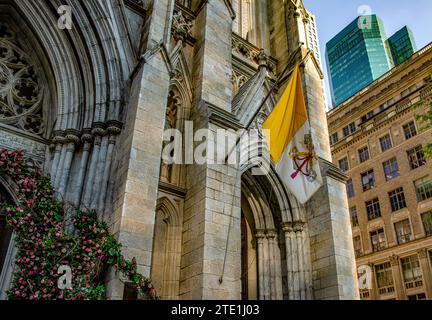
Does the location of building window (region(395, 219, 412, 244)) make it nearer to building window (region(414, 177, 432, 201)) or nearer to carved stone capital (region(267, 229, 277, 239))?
building window (region(414, 177, 432, 201))

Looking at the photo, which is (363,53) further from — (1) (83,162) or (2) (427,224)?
(1) (83,162)

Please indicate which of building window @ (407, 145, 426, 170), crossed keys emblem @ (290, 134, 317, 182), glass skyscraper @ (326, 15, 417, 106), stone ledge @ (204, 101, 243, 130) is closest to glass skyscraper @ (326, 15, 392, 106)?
glass skyscraper @ (326, 15, 417, 106)

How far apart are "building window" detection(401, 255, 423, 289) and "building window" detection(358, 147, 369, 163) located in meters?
9.64

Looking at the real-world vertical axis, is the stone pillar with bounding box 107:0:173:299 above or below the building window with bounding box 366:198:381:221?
below

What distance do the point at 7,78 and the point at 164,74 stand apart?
14.9 ft

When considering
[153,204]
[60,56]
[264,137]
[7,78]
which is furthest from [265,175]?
[7,78]

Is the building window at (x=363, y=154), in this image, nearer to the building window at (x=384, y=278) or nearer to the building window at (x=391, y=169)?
the building window at (x=391, y=169)

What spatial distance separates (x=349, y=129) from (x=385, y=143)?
510cm

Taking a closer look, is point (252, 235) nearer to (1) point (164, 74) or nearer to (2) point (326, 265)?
(2) point (326, 265)

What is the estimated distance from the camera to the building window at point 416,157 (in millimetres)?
29031

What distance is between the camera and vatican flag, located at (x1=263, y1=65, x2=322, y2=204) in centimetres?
911

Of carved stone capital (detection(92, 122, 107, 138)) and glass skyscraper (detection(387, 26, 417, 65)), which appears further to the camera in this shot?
glass skyscraper (detection(387, 26, 417, 65))

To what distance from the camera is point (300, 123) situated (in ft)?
31.2

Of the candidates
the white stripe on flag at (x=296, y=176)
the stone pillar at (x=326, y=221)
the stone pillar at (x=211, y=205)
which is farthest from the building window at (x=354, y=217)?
the white stripe on flag at (x=296, y=176)
